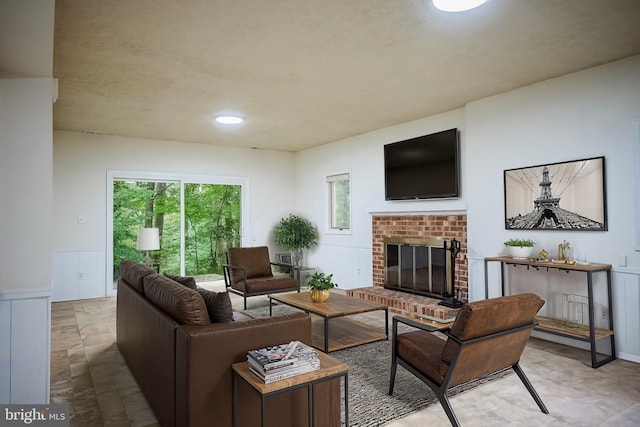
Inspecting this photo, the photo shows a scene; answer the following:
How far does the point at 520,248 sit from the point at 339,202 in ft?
12.0

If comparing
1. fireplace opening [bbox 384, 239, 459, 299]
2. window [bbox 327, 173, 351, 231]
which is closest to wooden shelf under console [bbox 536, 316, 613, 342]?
fireplace opening [bbox 384, 239, 459, 299]

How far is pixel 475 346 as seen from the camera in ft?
7.29

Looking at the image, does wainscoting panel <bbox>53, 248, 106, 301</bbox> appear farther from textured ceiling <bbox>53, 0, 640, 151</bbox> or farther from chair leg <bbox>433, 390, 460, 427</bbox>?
chair leg <bbox>433, 390, 460, 427</bbox>

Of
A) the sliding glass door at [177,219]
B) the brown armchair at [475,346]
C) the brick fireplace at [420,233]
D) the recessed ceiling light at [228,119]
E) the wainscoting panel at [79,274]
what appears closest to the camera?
the brown armchair at [475,346]

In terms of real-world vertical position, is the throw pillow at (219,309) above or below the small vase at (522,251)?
below

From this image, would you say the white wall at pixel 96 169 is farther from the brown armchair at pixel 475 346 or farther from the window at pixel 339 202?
the brown armchair at pixel 475 346

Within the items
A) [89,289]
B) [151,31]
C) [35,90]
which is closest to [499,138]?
[151,31]

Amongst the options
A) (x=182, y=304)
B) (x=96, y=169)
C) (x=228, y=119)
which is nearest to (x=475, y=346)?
(x=182, y=304)

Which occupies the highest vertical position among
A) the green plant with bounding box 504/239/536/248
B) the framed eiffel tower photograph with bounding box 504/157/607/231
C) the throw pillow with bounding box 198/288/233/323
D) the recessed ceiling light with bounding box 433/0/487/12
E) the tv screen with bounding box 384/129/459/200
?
the recessed ceiling light with bounding box 433/0/487/12

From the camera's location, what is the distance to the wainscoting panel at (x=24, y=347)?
2244mm

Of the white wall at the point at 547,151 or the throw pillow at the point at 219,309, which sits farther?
the white wall at the point at 547,151

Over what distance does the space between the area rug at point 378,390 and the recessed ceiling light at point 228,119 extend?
326 centimetres

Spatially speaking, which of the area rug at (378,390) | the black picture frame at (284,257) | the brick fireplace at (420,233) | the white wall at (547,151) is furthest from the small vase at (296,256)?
the area rug at (378,390)

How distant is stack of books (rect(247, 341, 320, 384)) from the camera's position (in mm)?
1847
